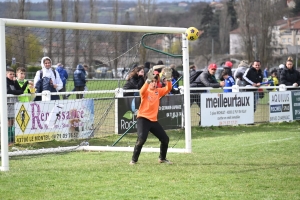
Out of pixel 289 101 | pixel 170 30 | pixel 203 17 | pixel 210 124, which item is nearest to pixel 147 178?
pixel 170 30

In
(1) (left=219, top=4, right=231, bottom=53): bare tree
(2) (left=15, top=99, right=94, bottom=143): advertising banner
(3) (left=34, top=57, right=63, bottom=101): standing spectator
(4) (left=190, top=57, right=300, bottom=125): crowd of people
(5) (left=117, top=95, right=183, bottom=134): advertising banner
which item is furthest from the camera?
(1) (left=219, top=4, right=231, bottom=53): bare tree

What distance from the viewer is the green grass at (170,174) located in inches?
345

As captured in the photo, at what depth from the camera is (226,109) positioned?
1906cm

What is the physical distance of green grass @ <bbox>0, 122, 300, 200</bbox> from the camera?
345 inches

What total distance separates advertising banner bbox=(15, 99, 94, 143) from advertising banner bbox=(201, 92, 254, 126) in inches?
163

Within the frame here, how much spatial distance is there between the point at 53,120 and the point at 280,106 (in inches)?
359

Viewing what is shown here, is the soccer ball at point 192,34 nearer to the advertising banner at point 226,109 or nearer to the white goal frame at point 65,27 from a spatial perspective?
the white goal frame at point 65,27

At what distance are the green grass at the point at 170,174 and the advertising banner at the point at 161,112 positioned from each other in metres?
1.61

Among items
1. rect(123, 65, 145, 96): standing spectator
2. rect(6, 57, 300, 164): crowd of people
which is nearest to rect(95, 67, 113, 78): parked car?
rect(6, 57, 300, 164): crowd of people

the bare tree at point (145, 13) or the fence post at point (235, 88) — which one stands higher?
the bare tree at point (145, 13)

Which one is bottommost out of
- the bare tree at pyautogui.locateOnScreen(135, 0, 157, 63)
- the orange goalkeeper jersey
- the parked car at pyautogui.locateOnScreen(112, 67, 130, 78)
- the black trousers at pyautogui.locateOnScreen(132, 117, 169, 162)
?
the black trousers at pyautogui.locateOnScreen(132, 117, 169, 162)

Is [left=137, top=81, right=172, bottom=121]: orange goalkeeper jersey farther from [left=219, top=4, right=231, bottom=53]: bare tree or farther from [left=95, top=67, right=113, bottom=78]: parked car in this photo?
[left=219, top=4, right=231, bottom=53]: bare tree

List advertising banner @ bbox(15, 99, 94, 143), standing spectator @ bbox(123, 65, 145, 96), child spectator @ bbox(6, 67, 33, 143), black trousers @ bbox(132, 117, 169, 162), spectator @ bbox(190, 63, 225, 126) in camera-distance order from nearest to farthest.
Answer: black trousers @ bbox(132, 117, 169, 162)
child spectator @ bbox(6, 67, 33, 143)
advertising banner @ bbox(15, 99, 94, 143)
standing spectator @ bbox(123, 65, 145, 96)
spectator @ bbox(190, 63, 225, 126)

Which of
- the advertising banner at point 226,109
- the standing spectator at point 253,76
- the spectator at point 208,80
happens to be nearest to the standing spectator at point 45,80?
the advertising banner at point 226,109
